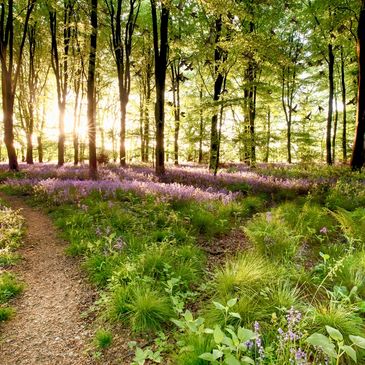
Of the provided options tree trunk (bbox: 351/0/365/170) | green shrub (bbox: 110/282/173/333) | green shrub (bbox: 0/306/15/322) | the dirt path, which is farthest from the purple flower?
tree trunk (bbox: 351/0/365/170)

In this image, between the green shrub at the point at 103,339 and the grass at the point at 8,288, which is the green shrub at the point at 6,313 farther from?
the green shrub at the point at 103,339

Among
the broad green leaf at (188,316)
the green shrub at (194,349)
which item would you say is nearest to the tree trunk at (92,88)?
the green shrub at (194,349)

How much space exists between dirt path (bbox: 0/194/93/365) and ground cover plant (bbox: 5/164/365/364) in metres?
0.29

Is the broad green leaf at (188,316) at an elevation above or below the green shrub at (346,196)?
below

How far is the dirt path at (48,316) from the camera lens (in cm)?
353

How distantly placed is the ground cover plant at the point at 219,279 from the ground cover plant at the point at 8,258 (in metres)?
1.01

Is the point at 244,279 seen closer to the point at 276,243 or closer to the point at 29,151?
the point at 276,243

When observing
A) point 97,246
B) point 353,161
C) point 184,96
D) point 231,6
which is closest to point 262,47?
point 231,6

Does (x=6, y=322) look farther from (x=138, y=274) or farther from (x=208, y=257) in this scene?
(x=208, y=257)

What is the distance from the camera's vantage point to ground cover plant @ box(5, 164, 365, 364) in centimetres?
279

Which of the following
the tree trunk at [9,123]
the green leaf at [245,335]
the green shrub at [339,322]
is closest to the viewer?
the green leaf at [245,335]

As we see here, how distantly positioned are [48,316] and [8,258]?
2.16 metres

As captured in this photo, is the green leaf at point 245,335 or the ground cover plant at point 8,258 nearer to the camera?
the green leaf at point 245,335

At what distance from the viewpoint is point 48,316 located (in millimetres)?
4246
